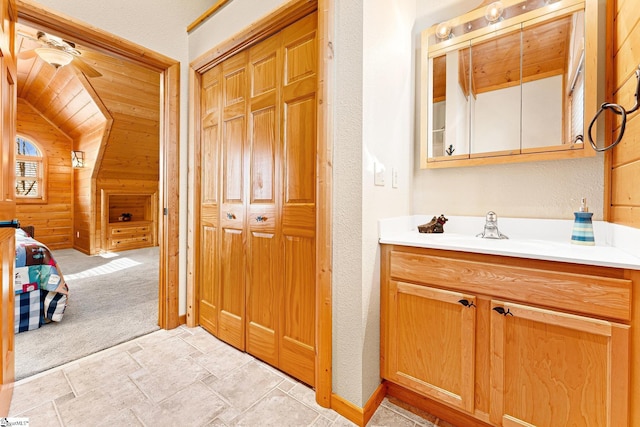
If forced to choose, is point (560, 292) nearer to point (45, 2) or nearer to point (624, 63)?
point (624, 63)

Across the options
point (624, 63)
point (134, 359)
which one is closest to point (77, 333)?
point (134, 359)

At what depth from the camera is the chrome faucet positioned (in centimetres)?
151

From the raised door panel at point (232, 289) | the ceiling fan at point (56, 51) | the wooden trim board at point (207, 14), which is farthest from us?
the ceiling fan at point (56, 51)

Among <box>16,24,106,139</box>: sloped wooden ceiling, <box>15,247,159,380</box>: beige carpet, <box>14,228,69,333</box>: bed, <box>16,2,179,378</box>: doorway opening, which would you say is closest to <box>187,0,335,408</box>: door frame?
<box>16,2,179,378</box>: doorway opening

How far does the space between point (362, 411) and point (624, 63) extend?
1.98m

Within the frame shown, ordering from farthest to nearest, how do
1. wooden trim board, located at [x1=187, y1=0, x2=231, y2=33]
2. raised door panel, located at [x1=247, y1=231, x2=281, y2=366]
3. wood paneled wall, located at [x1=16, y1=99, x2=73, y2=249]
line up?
wood paneled wall, located at [x1=16, y1=99, x2=73, y2=249] → wooden trim board, located at [x1=187, y1=0, x2=231, y2=33] → raised door panel, located at [x1=247, y1=231, x2=281, y2=366]

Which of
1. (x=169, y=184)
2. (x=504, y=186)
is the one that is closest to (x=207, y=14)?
(x=169, y=184)

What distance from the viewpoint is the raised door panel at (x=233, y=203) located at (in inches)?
75.3

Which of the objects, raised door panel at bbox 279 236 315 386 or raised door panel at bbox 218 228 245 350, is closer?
raised door panel at bbox 279 236 315 386

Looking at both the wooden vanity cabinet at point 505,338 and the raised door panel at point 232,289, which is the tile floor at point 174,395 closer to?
the raised door panel at point 232,289

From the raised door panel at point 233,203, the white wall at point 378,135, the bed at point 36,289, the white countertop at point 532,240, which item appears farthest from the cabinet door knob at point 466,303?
the bed at point 36,289

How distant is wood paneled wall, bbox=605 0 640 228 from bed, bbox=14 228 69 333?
3.85m

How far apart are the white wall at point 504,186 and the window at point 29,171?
753cm

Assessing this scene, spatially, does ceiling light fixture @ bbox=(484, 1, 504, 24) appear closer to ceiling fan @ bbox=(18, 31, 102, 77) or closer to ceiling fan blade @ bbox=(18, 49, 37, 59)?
ceiling fan @ bbox=(18, 31, 102, 77)
